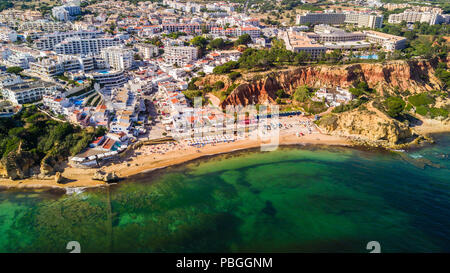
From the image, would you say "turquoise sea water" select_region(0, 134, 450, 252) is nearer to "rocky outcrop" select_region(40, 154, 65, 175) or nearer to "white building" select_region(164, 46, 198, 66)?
"rocky outcrop" select_region(40, 154, 65, 175)

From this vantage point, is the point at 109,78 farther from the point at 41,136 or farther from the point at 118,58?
the point at 41,136

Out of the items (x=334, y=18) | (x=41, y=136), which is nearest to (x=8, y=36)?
(x=41, y=136)

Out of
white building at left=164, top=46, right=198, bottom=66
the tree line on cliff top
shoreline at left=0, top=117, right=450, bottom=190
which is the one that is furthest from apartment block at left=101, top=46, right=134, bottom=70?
shoreline at left=0, top=117, right=450, bottom=190

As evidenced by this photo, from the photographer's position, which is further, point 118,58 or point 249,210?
point 118,58

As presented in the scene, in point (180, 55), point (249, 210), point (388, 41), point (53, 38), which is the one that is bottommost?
point (249, 210)

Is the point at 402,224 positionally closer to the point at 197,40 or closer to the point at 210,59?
the point at 210,59

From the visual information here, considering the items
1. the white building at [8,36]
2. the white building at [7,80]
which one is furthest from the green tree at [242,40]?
the white building at [8,36]
